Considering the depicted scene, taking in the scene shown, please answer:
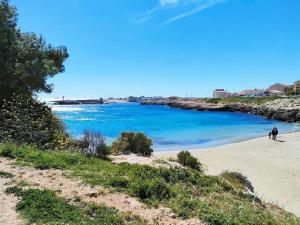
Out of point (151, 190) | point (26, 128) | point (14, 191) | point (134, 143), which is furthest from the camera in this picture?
point (134, 143)

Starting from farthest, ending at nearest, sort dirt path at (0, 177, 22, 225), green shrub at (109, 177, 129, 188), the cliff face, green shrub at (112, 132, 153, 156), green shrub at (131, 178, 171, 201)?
the cliff face < green shrub at (112, 132, 153, 156) < green shrub at (109, 177, 129, 188) < green shrub at (131, 178, 171, 201) < dirt path at (0, 177, 22, 225)

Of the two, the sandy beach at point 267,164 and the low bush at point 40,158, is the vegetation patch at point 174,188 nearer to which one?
the low bush at point 40,158

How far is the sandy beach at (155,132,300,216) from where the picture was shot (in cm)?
1740

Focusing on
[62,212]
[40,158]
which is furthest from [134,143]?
[62,212]

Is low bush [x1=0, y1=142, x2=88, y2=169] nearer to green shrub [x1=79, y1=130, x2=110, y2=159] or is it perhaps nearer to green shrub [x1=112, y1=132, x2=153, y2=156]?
green shrub [x1=79, y1=130, x2=110, y2=159]

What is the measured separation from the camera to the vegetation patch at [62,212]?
753cm

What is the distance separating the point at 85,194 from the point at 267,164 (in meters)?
18.8

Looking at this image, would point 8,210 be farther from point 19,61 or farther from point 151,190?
point 19,61

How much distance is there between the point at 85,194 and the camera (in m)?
9.29

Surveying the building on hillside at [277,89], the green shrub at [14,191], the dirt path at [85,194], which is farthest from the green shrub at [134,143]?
the building on hillside at [277,89]

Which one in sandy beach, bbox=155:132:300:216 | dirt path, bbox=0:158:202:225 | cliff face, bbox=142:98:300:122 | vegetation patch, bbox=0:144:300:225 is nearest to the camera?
dirt path, bbox=0:158:202:225

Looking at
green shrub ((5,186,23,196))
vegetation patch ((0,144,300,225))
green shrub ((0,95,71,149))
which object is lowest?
vegetation patch ((0,144,300,225))

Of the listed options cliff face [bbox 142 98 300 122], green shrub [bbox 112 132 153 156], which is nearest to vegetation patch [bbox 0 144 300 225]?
green shrub [bbox 112 132 153 156]

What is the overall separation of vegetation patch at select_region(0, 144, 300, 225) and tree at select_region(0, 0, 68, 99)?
5.81m
